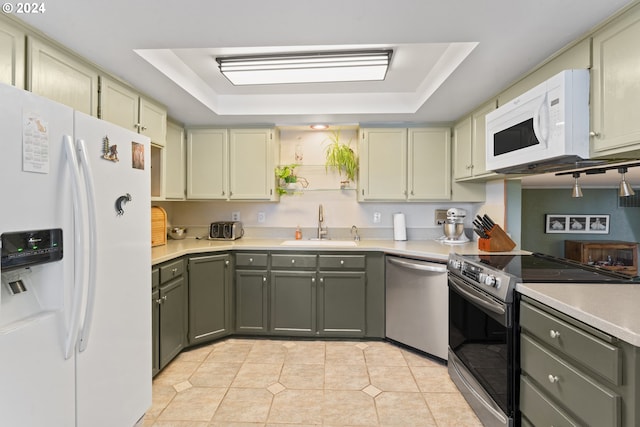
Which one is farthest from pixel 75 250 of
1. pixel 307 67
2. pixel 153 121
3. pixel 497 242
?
pixel 497 242

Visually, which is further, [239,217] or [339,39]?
[239,217]

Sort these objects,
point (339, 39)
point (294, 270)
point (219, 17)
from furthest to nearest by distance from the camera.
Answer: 1. point (294, 270)
2. point (339, 39)
3. point (219, 17)

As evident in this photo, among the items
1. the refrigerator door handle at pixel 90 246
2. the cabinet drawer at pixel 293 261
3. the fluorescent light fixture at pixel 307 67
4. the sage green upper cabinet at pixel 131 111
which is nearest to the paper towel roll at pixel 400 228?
the cabinet drawer at pixel 293 261

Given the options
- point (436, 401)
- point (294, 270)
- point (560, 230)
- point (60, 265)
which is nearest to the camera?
point (60, 265)

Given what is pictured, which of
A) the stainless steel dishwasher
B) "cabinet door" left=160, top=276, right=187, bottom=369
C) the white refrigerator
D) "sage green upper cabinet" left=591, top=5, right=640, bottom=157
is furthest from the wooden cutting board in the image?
"sage green upper cabinet" left=591, top=5, right=640, bottom=157

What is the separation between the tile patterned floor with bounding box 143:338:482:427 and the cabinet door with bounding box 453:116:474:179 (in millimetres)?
1664

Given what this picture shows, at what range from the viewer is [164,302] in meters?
2.34

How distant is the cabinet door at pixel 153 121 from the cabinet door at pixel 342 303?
180 cm

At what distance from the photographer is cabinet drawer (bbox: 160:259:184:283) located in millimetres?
2320

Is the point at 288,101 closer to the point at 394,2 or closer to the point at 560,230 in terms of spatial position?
the point at 394,2

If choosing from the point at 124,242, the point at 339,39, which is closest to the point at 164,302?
the point at 124,242

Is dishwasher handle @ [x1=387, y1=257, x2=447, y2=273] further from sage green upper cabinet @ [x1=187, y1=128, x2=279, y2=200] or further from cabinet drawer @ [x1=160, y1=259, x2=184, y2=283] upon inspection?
cabinet drawer @ [x1=160, y1=259, x2=184, y2=283]

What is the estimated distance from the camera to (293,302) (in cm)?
293

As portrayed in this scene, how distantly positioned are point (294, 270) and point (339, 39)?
1.93 metres
